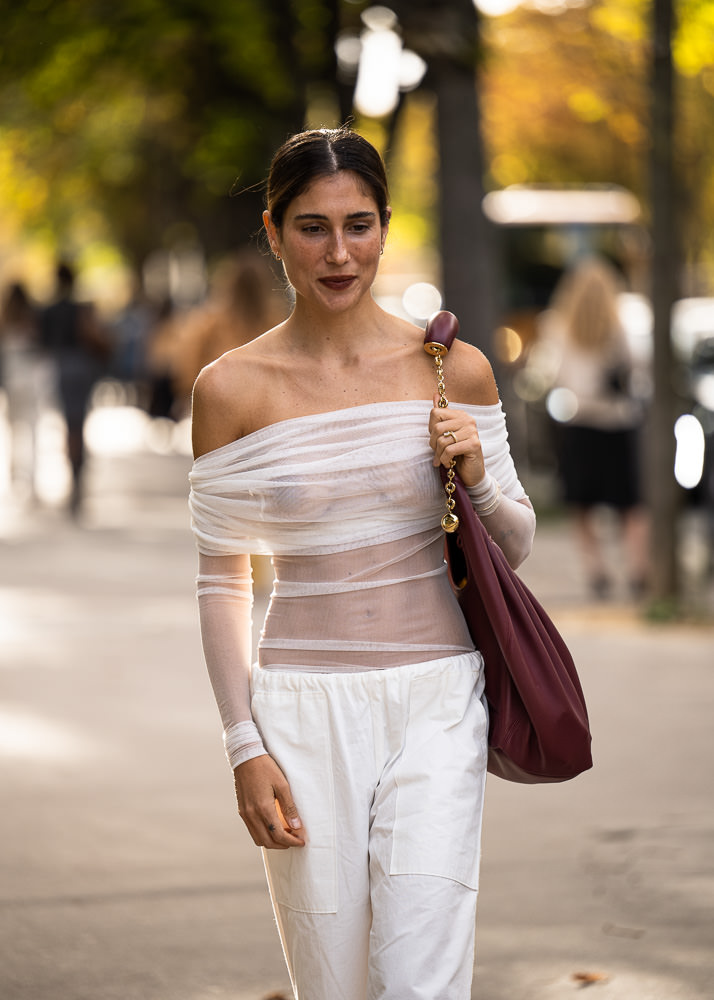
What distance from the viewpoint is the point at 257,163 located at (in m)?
17.8

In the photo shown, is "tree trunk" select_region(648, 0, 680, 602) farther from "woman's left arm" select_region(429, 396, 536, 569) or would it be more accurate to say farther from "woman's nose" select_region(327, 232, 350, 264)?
"woman's nose" select_region(327, 232, 350, 264)

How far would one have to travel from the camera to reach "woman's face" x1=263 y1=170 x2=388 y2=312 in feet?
10.6

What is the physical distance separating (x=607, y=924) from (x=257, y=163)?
13.7 m

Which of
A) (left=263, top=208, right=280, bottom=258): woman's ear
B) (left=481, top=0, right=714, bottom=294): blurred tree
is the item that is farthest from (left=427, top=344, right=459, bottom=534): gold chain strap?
(left=481, top=0, right=714, bottom=294): blurred tree

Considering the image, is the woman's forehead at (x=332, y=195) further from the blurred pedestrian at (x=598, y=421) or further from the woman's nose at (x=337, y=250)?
the blurred pedestrian at (x=598, y=421)

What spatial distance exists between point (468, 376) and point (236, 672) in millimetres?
714

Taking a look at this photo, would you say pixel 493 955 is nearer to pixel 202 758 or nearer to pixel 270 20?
pixel 202 758

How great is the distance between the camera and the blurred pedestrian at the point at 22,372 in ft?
53.3

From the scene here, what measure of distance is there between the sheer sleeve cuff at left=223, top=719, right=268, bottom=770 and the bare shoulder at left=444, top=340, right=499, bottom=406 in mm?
728

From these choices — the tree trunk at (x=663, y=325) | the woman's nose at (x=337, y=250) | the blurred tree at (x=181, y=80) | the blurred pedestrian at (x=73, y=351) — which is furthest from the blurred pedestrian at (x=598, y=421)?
the woman's nose at (x=337, y=250)

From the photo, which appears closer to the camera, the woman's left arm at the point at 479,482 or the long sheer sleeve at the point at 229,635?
the woman's left arm at the point at 479,482

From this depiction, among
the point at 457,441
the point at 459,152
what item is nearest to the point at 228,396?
the point at 457,441

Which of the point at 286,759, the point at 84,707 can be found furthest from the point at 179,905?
the point at 84,707

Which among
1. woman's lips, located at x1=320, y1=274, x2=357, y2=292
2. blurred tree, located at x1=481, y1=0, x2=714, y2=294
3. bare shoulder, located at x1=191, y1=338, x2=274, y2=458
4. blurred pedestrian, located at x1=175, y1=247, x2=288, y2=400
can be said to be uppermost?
blurred tree, located at x1=481, y1=0, x2=714, y2=294
